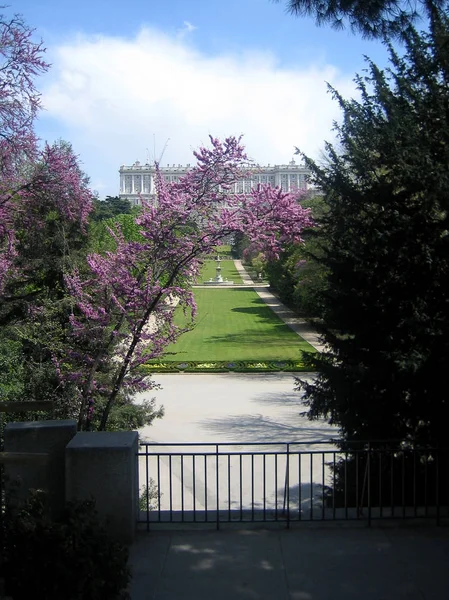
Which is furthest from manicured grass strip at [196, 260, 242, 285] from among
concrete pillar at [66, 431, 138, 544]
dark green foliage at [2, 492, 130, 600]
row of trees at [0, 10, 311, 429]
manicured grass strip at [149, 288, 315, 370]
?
dark green foliage at [2, 492, 130, 600]

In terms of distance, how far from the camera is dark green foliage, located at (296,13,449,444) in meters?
6.62

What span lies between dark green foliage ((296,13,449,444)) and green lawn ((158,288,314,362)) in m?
12.7

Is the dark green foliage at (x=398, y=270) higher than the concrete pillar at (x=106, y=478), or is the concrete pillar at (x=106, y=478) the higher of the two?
the dark green foliage at (x=398, y=270)

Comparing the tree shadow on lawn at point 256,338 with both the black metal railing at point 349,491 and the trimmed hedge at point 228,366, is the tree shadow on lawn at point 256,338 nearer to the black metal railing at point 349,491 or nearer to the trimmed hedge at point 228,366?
the trimmed hedge at point 228,366

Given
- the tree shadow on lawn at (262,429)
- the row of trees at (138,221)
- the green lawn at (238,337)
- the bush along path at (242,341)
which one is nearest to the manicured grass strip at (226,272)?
the bush along path at (242,341)

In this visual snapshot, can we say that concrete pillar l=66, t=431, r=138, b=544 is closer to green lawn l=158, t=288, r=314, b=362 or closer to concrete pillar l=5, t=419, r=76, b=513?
concrete pillar l=5, t=419, r=76, b=513

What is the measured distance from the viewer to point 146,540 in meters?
5.75

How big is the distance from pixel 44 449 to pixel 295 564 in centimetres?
239

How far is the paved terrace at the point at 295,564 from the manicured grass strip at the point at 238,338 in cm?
1365

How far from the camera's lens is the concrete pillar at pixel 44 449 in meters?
5.82

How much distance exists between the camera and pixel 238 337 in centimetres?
3284

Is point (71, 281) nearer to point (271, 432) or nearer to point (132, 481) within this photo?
point (132, 481)

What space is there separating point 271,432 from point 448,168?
10716mm

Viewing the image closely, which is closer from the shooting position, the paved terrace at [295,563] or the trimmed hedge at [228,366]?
the paved terrace at [295,563]
